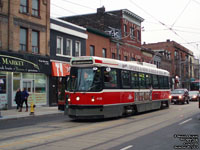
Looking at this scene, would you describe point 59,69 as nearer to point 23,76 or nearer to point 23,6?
point 23,76

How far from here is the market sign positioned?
71.2 feet

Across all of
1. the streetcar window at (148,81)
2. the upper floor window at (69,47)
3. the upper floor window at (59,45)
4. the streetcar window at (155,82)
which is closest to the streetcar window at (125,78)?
the streetcar window at (148,81)

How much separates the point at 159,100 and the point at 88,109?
9.46m

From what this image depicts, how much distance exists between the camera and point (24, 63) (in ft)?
77.0

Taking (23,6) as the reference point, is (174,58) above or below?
above

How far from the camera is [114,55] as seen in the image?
38156 mm

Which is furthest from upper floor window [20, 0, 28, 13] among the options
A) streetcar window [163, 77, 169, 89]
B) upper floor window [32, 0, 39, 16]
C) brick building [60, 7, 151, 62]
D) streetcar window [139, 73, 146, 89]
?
brick building [60, 7, 151, 62]

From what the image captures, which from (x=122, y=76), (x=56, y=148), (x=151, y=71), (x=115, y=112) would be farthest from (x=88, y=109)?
(x=151, y=71)

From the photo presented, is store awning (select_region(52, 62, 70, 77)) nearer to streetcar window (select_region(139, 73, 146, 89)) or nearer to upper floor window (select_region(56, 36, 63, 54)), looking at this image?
upper floor window (select_region(56, 36, 63, 54))

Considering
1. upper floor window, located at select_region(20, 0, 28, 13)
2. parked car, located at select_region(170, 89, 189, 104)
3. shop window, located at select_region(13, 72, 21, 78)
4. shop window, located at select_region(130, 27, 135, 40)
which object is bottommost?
parked car, located at select_region(170, 89, 189, 104)

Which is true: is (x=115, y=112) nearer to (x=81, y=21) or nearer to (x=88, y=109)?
(x=88, y=109)

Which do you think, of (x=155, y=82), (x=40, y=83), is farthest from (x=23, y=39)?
(x=155, y=82)

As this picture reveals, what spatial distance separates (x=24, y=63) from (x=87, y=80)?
1101cm

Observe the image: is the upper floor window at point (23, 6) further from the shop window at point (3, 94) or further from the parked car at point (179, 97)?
the parked car at point (179, 97)
